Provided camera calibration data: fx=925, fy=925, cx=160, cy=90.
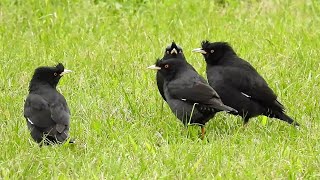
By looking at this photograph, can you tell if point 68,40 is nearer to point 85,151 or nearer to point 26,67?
point 26,67

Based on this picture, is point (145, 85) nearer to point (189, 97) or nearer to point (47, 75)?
point (189, 97)

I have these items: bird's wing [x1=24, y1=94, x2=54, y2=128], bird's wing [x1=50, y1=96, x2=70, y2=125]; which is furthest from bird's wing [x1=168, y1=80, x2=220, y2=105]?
bird's wing [x1=24, y1=94, x2=54, y2=128]

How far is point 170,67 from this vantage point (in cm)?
944

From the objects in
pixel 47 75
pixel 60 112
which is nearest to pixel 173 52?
pixel 47 75

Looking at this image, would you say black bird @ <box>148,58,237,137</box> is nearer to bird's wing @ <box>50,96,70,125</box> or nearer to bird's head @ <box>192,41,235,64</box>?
bird's head @ <box>192,41,235,64</box>

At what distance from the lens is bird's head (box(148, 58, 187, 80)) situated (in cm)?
943

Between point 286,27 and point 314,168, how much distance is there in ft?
17.0

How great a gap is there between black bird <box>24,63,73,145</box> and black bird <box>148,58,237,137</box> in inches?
44.2

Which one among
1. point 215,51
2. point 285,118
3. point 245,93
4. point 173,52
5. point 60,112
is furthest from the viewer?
point 173,52

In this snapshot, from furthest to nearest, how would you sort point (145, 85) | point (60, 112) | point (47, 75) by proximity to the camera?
point (145, 85) → point (47, 75) → point (60, 112)

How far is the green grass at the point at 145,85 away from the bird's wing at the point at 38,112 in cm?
23

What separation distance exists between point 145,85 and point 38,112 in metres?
2.30

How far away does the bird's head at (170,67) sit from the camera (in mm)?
9430

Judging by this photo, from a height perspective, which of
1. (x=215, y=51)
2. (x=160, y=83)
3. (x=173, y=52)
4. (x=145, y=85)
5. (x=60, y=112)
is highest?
(x=215, y=51)
